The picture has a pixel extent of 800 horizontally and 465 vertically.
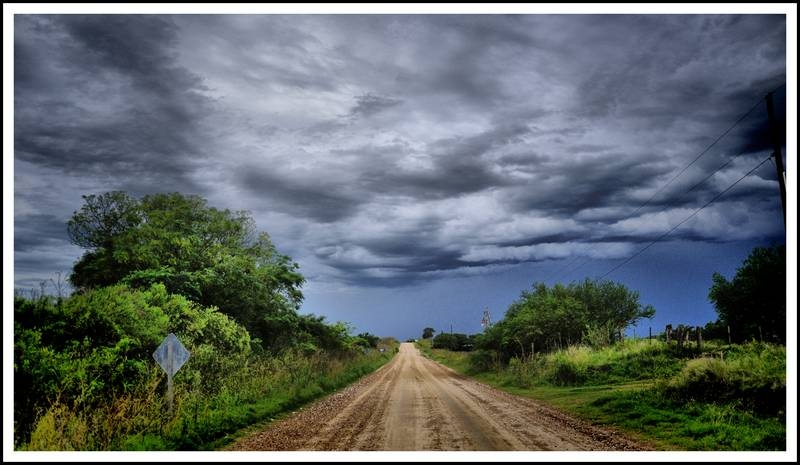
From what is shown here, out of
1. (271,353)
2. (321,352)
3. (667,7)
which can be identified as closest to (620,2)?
(667,7)

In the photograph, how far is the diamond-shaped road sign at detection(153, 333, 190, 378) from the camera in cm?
1100

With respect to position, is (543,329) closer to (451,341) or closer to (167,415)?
(167,415)

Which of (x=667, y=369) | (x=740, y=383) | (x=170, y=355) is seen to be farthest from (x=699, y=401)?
(x=170, y=355)

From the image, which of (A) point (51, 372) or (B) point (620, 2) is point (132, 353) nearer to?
(A) point (51, 372)

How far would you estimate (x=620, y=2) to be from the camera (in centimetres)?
889

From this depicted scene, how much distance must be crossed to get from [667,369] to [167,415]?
17904mm

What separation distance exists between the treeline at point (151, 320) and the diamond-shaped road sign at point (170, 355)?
0.48m

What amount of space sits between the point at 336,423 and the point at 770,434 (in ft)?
29.6

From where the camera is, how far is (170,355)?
11086 mm

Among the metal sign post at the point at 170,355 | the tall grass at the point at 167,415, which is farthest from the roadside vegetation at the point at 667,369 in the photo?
the metal sign post at the point at 170,355

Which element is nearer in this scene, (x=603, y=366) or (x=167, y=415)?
(x=167, y=415)

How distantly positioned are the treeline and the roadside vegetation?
9856 millimetres

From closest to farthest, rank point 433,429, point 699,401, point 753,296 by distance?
point 433,429
point 699,401
point 753,296

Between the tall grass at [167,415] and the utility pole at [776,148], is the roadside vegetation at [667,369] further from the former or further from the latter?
the tall grass at [167,415]
